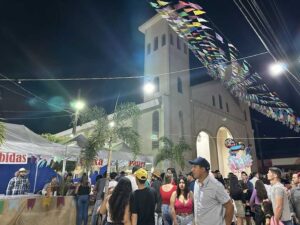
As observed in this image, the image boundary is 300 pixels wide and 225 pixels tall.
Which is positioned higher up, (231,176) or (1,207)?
(231,176)

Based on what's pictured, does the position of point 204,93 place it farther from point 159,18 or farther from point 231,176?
point 231,176

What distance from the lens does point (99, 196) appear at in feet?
22.3

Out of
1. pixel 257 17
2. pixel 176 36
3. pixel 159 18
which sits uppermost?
pixel 159 18

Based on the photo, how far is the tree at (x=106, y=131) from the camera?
A: 9844 millimetres

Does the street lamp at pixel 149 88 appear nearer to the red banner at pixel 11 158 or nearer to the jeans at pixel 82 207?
the red banner at pixel 11 158

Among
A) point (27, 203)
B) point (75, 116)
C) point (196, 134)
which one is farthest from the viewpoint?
point (196, 134)

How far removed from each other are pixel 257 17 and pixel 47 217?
6.73 metres

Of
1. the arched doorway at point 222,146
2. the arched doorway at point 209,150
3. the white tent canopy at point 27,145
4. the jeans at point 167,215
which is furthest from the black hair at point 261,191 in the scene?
the arched doorway at point 222,146

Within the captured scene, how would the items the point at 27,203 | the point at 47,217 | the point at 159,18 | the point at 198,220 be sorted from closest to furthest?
the point at 198,220 < the point at 27,203 < the point at 47,217 < the point at 159,18

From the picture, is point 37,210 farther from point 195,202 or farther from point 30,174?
point 30,174

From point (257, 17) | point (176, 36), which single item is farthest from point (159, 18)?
point (257, 17)

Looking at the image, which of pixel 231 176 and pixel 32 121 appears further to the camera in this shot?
pixel 32 121

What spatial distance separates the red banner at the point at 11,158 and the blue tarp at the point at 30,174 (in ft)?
15.7

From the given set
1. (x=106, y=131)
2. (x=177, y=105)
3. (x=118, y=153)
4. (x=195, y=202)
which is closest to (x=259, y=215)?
(x=195, y=202)
